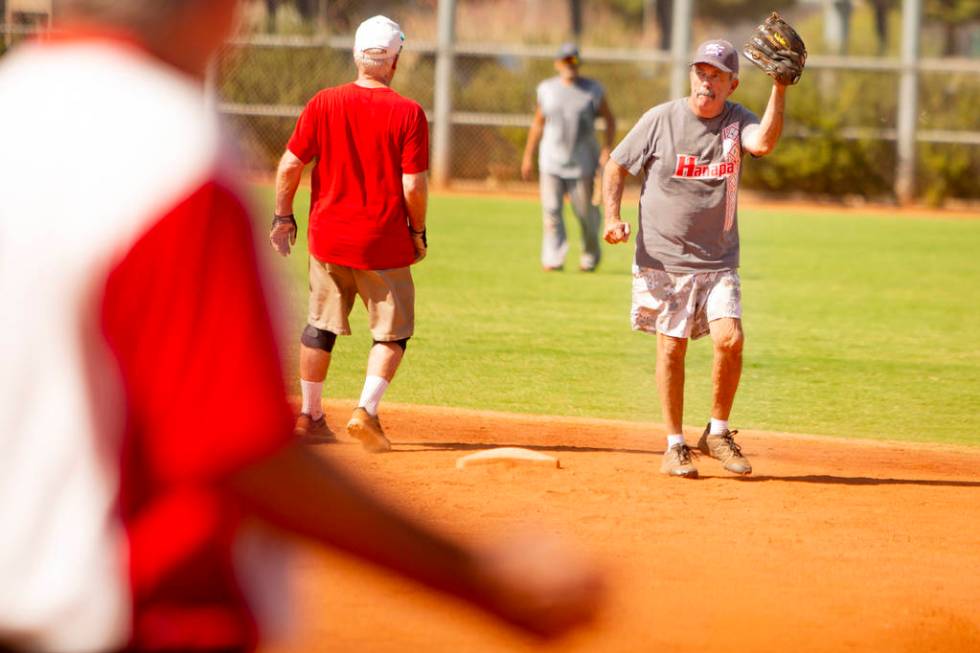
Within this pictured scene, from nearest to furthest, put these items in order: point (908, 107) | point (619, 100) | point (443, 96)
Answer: point (908, 107)
point (443, 96)
point (619, 100)

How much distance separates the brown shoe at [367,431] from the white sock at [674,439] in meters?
1.47

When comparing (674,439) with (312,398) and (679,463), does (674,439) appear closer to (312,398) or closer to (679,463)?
(679,463)

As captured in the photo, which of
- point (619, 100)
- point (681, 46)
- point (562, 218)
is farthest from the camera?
point (619, 100)

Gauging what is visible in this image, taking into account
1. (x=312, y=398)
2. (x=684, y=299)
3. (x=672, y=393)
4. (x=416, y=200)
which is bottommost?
(x=312, y=398)

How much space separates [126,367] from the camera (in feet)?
5.25

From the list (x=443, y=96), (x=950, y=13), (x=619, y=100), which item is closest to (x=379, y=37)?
(x=443, y=96)

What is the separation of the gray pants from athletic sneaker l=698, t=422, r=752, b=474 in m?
8.56

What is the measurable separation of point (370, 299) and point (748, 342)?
4922 millimetres

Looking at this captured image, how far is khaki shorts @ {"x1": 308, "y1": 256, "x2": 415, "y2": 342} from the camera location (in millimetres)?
7992

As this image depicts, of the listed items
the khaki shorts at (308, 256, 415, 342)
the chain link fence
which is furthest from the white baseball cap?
the chain link fence

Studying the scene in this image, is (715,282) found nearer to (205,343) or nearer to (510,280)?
(205,343)

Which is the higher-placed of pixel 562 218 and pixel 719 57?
pixel 719 57

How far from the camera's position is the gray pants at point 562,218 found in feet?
53.2

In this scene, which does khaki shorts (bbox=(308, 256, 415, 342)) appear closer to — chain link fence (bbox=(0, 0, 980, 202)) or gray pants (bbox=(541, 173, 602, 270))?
gray pants (bbox=(541, 173, 602, 270))
